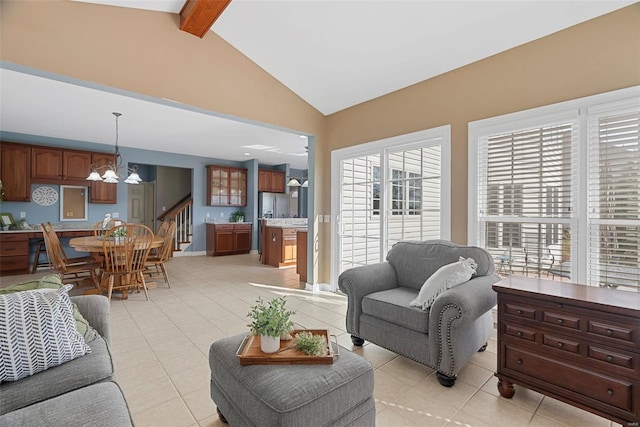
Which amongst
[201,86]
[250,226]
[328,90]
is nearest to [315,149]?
[328,90]

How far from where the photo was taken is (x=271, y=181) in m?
9.16

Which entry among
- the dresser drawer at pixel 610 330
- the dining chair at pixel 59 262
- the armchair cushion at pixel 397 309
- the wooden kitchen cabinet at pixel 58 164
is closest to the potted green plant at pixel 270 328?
the armchair cushion at pixel 397 309

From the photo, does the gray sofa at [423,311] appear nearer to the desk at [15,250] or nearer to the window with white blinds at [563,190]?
the window with white blinds at [563,190]

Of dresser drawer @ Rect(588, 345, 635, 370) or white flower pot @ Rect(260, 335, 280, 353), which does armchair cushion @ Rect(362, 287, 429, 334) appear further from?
white flower pot @ Rect(260, 335, 280, 353)

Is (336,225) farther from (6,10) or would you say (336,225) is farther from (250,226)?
(250,226)

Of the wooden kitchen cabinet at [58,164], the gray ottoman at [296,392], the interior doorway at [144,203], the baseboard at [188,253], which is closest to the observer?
the gray ottoman at [296,392]

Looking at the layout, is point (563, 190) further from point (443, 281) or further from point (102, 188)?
point (102, 188)

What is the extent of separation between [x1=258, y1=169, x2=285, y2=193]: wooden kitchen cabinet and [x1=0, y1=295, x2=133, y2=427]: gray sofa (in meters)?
7.61

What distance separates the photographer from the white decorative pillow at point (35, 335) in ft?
4.11

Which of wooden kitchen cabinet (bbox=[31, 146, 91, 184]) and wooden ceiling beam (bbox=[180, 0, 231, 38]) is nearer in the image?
wooden ceiling beam (bbox=[180, 0, 231, 38])

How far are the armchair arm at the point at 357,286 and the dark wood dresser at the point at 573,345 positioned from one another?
3.24ft

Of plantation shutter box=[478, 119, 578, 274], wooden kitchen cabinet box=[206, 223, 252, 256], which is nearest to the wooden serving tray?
plantation shutter box=[478, 119, 578, 274]

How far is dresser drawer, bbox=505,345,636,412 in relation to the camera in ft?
5.03

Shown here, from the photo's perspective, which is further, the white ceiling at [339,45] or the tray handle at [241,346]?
the white ceiling at [339,45]
